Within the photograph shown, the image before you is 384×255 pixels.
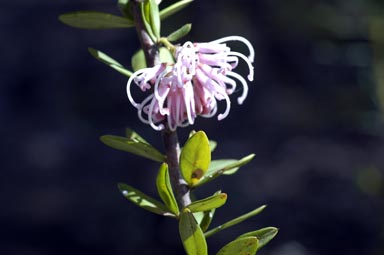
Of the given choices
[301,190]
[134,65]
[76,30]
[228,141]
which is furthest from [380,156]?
[134,65]

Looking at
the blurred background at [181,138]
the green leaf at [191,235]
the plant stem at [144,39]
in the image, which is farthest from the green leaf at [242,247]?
the blurred background at [181,138]

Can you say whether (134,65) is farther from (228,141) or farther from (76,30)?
(76,30)

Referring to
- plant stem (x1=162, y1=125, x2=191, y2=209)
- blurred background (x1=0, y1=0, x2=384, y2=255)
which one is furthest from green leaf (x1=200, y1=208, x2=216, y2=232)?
blurred background (x1=0, y1=0, x2=384, y2=255)

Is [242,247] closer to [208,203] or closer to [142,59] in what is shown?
[208,203]

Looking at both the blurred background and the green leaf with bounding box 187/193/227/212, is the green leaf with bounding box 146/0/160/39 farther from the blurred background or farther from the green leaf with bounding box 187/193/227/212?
the blurred background

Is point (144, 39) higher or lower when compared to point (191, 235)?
higher

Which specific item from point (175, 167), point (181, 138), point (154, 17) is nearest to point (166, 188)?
point (175, 167)

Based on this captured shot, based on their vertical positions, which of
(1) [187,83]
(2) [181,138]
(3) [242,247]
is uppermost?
(1) [187,83]
